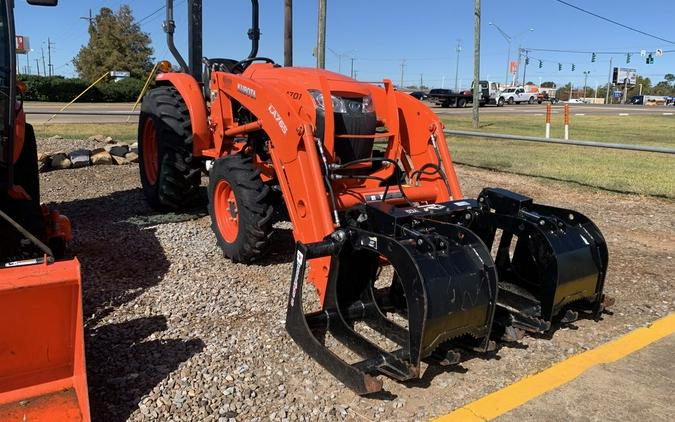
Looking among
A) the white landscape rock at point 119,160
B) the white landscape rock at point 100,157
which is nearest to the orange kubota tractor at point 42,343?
the white landscape rock at point 100,157

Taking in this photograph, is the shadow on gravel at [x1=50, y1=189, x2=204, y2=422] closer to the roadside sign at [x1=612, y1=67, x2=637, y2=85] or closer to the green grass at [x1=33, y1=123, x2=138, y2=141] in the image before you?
the green grass at [x1=33, y1=123, x2=138, y2=141]

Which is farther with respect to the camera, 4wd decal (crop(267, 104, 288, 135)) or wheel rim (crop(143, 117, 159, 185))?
wheel rim (crop(143, 117, 159, 185))

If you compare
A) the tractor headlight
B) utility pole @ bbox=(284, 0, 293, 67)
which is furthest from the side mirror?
utility pole @ bbox=(284, 0, 293, 67)

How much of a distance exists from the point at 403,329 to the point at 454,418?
90 cm

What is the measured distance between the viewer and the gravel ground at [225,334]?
3188 millimetres

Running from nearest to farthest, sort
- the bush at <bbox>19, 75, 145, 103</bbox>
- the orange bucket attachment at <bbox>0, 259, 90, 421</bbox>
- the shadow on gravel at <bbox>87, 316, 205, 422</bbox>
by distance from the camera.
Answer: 1. the orange bucket attachment at <bbox>0, 259, 90, 421</bbox>
2. the shadow on gravel at <bbox>87, 316, 205, 422</bbox>
3. the bush at <bbox>19, 75, 145, 103</bbox>

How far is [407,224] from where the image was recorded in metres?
3.64

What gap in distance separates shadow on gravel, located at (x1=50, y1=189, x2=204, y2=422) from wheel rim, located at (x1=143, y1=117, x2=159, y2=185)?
43cm

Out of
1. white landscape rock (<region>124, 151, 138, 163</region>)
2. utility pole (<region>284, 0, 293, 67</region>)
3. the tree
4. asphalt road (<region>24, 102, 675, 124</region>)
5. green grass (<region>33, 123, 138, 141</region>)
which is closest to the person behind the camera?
white landscape rock (<region>124, 151, 138, 163</region>)

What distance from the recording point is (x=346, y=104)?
5.05m

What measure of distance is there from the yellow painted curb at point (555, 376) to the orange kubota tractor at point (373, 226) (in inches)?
11.5

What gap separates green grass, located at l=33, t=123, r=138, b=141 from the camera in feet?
49.0

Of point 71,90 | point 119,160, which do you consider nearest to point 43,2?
point 119,160

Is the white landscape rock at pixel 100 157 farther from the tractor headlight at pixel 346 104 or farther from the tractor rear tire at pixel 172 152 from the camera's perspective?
the tractor headlight at pixel 346 104
